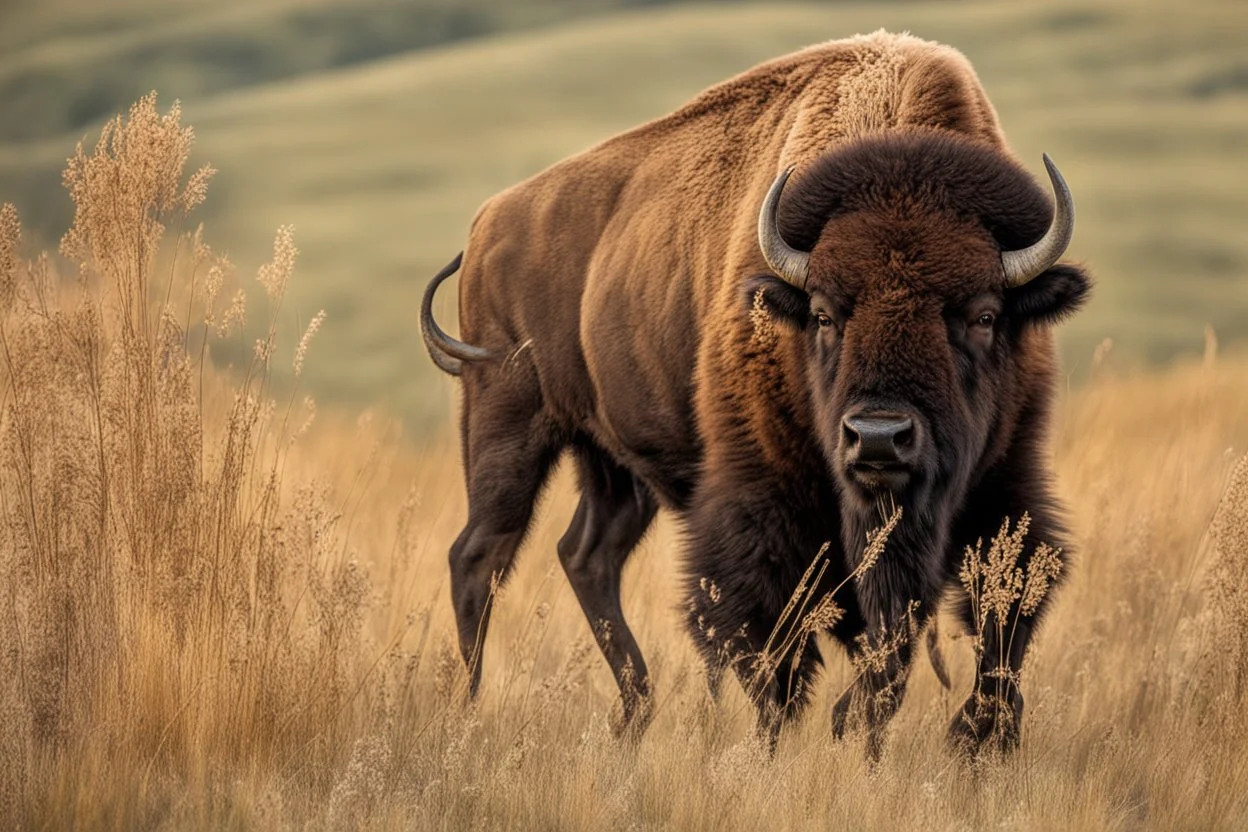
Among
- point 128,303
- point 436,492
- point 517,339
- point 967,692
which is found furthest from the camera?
point 436,492

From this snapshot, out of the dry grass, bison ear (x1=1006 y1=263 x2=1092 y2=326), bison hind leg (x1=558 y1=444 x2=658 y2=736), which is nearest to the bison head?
bison ear (x1=1006 y1=263 x2=1092 y2=326)

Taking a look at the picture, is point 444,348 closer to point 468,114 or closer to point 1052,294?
point 1052,294

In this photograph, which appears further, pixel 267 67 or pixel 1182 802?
pixel 267 67

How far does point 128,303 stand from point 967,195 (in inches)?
106

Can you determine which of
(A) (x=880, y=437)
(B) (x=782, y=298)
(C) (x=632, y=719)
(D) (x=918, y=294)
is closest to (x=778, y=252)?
(B) (x=782, y=298)

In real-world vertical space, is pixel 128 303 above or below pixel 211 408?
above

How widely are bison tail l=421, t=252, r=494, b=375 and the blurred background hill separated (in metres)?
15.6

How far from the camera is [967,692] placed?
6.06 m

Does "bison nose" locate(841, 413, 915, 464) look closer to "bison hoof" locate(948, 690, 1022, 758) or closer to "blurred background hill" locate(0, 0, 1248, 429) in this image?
"bison hoof" locate(948, 690, 1022, 758)

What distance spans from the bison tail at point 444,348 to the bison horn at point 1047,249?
270 cm

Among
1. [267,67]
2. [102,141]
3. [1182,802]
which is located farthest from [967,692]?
[267,67]

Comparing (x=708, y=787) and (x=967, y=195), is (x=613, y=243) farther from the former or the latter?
(x=708, y=787)

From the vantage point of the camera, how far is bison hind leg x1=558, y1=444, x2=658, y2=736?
676cm

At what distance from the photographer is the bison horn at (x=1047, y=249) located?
14.7ft
